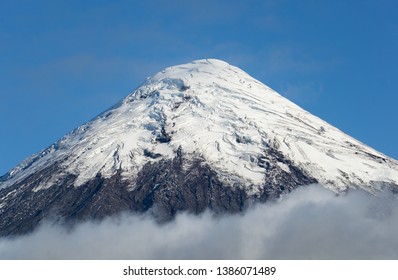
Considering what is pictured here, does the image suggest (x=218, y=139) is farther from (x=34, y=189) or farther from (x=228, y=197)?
(x=34, y=189)

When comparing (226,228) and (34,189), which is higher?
(34,189)

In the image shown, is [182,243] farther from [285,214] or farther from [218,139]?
[218,139]

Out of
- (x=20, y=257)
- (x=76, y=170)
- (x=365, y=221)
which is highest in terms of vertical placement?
(x=76, y=170)

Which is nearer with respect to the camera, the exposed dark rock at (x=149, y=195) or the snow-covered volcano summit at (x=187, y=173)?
the exposed dark rock at (x=149, y=195)

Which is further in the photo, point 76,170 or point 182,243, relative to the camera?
point 76,170

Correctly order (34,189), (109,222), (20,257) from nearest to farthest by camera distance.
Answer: (20,257) → (109,222) → (34,189)

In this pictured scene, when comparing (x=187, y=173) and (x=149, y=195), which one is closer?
(x=149, y=195)

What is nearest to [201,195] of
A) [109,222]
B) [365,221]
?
[109,222]

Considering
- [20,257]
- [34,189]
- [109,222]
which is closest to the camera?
[20,257]

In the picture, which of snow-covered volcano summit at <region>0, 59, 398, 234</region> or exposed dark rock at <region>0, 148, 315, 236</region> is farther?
snow-covered volcano summit at <region>0, 59, 398, 234</region>

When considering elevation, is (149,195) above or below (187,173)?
below

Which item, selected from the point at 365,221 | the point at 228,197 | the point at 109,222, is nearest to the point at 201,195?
the point at 228,197
